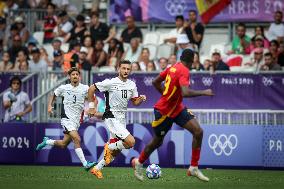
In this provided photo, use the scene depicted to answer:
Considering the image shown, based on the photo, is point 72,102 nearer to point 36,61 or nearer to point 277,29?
point 36,61

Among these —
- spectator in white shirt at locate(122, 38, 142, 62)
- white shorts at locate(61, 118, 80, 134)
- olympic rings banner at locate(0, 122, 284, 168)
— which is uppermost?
spectator in white shirt at locate(122, 38, 142, 62)

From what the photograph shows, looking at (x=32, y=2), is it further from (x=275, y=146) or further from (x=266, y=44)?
(x=275, y=146)

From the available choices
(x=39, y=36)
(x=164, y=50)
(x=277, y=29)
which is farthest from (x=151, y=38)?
(x=39, y=36)

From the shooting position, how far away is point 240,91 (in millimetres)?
21578

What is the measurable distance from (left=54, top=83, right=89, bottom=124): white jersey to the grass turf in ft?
4.07

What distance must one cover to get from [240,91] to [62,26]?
26.2 feet

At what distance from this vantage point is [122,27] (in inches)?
1077

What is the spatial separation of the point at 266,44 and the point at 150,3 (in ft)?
13.7

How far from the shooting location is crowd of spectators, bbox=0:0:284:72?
23250mm

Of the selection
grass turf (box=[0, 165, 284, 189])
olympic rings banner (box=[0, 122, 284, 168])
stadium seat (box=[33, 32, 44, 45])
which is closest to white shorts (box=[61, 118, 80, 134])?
grass turf (box=[0, 165, 284, 189])

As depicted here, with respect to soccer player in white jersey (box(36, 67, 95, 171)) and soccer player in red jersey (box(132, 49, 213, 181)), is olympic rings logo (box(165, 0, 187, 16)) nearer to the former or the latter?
soccer player in white jersey (box(36, 67, 95, 171))

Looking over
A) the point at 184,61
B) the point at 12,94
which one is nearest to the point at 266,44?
the point at 12,94

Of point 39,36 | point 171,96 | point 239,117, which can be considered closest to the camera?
point 171,96

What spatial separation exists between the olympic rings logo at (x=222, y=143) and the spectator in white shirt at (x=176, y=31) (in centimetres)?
462
